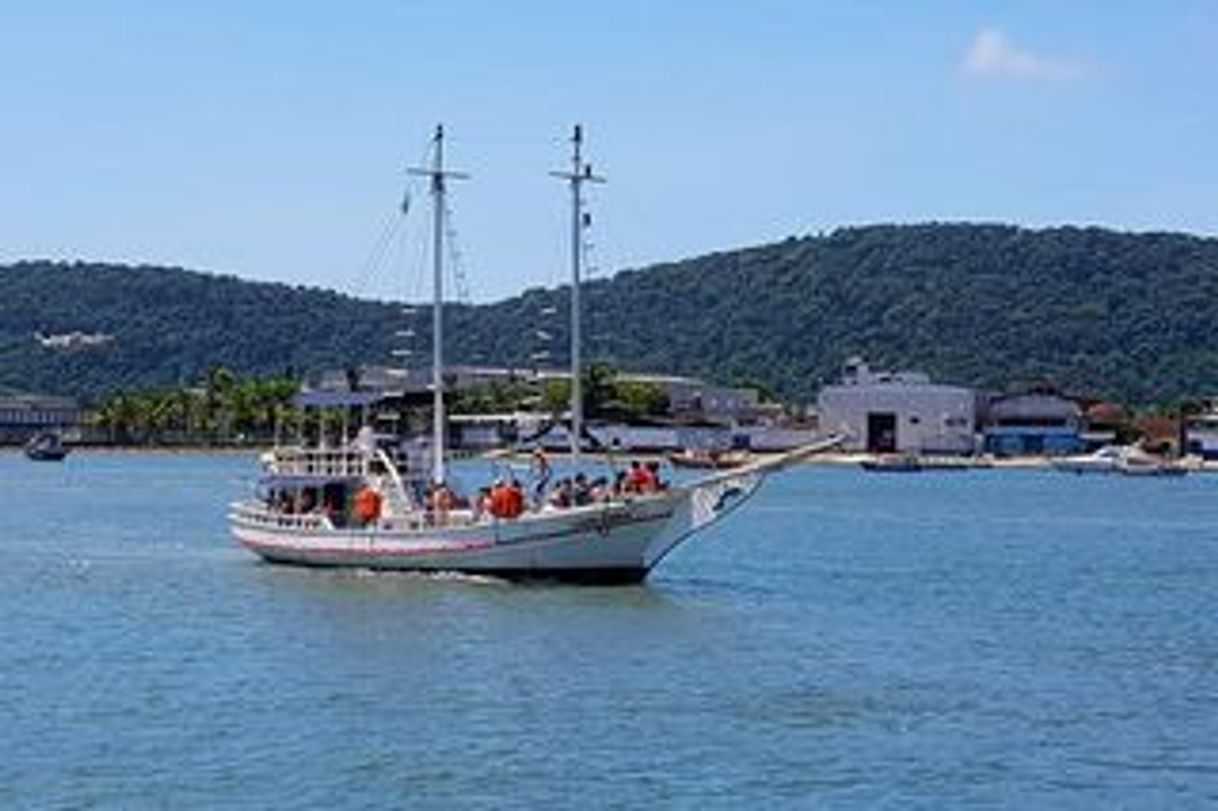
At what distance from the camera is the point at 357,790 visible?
32188 millimetres

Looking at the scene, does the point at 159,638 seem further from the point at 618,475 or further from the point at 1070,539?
the point at 1070,539

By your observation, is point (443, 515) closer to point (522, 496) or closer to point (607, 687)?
point (522, 496)

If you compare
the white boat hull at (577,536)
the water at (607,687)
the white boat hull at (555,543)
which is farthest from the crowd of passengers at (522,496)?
the water at (607,687)

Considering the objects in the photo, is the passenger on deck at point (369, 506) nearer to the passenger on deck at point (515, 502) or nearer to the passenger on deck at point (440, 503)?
the passenger on deck at point (440, 503)

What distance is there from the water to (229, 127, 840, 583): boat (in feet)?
2.97

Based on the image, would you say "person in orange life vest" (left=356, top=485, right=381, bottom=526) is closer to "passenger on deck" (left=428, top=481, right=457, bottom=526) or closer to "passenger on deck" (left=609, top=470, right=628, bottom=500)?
"passenger on deck" (left=428, top=481, right=457, bottom=526)

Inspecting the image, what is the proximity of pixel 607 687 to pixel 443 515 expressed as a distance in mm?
20811

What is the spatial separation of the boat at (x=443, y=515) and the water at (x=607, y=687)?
90 centimetres

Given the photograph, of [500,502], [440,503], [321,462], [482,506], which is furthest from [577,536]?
[321,462]

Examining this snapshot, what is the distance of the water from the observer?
32.9 metres

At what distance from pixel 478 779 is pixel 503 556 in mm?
27913

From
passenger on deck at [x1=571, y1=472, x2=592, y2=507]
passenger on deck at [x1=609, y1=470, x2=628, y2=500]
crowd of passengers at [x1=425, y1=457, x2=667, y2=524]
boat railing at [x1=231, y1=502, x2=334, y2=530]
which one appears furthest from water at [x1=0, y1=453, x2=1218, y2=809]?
passenger on deck at [x1=609, y1=470, x2=628, y2=500]

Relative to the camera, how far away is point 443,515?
204ft

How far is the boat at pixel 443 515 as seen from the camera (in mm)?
60156
